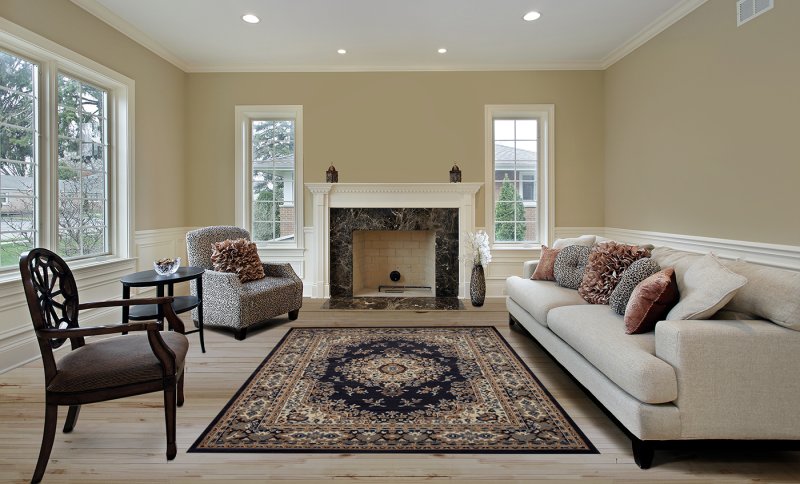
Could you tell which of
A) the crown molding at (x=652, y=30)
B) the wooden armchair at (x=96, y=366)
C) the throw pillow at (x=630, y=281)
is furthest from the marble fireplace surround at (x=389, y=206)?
the wooden armchair at (x=96, y=366)

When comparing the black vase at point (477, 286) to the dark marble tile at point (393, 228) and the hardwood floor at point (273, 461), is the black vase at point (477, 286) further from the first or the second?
the hardwood floor at point (273, 461)

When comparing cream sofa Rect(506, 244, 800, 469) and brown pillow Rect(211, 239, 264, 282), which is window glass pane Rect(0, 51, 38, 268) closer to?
brown pillow Rect(211, 239, 264, 282)

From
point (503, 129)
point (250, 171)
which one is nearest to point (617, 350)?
point (503, 129)

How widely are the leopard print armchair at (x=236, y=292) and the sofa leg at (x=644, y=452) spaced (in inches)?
121

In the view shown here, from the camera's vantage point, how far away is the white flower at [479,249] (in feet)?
16.5

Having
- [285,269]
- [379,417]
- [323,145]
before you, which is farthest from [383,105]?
[379,417]

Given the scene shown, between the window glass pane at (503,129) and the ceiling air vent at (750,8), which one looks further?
the window glass pane at (503,129)

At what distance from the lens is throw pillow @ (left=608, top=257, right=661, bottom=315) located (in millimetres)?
2561

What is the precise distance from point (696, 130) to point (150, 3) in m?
5.03

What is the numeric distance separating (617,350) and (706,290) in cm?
51

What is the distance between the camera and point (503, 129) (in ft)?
18.3

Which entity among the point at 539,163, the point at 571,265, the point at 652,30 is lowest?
the point at 571,265

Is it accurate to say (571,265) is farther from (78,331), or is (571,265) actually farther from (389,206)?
(78,331)

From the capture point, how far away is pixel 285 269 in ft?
14.6
